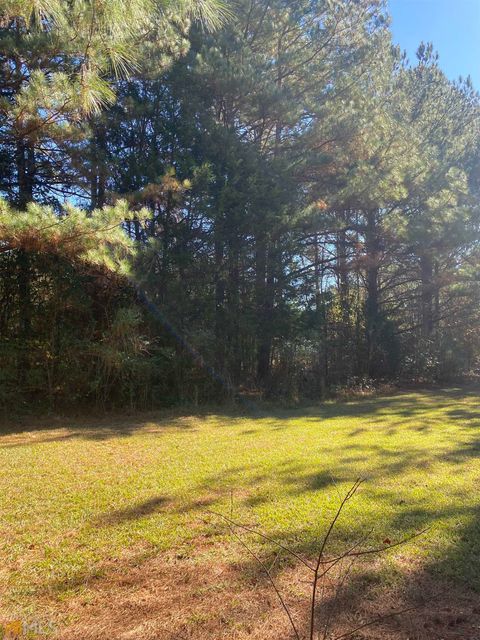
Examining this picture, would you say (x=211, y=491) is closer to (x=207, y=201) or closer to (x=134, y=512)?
(x=134, y=512)

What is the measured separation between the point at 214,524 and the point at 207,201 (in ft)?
29.6

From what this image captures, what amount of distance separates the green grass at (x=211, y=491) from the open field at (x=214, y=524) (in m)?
0.02

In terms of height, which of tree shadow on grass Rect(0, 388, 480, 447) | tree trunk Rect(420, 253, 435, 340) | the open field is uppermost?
tree trunk Rect(420, 253, 435, 340)

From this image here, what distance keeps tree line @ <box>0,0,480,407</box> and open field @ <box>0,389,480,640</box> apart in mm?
3246

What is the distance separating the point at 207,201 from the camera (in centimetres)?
1137

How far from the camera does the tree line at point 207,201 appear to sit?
25.2 ft

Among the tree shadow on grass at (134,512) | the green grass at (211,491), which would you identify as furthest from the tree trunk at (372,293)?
the tree shadow on grass at (134,512)

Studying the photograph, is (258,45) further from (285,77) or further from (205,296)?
(205,296)

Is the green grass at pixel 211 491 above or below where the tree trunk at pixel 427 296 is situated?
below

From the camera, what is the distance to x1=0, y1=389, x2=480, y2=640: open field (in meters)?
2.56

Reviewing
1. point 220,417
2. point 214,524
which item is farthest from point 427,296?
point 214,524

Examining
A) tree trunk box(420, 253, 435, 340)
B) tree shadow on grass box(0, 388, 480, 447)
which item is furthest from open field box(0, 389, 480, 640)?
tree trunk box(420, 253, 435, 340)

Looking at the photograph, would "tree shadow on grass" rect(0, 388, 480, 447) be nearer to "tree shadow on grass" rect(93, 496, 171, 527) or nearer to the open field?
the open field

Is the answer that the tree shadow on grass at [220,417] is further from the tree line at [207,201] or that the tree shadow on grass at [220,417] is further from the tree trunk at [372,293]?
the tree trunk at [372,293]
